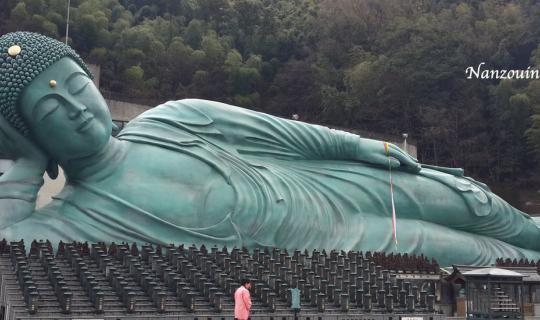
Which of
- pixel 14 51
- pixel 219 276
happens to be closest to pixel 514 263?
pixel 219 276

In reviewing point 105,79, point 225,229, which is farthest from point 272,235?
point 105,79

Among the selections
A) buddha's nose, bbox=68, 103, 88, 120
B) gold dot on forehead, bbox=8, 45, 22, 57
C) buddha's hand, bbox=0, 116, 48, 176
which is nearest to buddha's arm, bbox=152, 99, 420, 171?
buddha's nose, bbox=68, 103, 88, 120

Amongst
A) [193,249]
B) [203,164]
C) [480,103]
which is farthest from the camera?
[480,103]

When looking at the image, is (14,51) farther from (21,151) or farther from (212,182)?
(212,182)

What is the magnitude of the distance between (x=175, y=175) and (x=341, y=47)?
30469 mm

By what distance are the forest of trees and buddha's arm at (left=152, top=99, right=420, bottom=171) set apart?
2020cm

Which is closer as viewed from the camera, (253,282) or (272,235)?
(253,282)

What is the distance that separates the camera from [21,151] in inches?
672

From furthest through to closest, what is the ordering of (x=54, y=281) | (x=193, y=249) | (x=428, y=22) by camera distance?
(x=428, y=22)
(x=193, y=249)
(x=54, y=281)

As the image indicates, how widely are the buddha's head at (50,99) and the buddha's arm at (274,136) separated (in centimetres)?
236

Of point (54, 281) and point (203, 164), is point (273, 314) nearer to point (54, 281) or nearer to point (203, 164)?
point (54, 281)

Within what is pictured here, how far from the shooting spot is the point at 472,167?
41719 mm

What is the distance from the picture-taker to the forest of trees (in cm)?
4131

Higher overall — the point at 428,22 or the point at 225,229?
the point at 428,22
